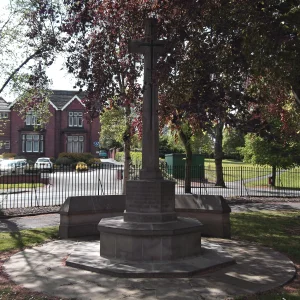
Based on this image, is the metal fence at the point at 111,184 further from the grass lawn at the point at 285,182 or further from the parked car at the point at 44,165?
the parked car at the point at 44,165

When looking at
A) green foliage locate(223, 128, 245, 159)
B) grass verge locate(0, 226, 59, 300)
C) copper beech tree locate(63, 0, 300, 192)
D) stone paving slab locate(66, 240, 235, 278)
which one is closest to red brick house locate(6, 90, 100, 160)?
green foliage locate(223, 128, 245, 159)

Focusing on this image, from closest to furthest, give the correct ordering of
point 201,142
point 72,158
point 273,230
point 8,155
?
point 273,230 < point 201,142 < point 72,158 < point 8,155

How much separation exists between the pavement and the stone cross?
218 centimetres

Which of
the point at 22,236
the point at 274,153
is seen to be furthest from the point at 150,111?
the point at 274,153

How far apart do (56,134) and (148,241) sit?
50935 millimetres

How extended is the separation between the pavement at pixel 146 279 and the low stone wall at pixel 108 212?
1.45 metres

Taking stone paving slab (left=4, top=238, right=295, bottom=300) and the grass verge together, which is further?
stone paving slab (left=4, top=238, right=295, bottom=300)

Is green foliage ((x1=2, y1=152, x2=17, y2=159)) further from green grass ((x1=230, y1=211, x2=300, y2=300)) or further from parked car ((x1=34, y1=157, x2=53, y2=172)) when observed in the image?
green grass ((x1=230, y1=211, x2=300, y2=300))

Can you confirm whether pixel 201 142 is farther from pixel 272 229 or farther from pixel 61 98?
pixel 272 229

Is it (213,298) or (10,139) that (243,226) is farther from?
(10,139)

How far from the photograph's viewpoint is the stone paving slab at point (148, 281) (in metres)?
5.96

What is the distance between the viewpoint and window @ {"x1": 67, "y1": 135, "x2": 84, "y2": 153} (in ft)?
187

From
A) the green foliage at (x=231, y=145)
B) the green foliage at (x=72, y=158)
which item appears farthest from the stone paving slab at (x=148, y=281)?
the green foliage at (x=231, y=145)

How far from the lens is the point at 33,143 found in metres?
56.8
